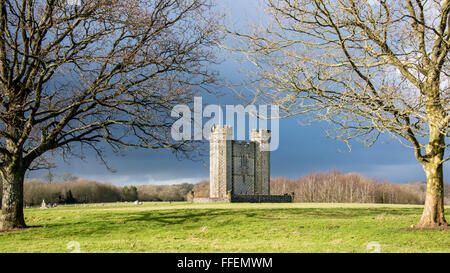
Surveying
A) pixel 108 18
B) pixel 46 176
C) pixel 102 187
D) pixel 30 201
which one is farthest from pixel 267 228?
pixel 102 187

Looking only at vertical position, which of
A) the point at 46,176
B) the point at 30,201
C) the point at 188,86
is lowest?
the point at 30,201

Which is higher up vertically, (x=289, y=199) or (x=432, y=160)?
(x=432, y=160)

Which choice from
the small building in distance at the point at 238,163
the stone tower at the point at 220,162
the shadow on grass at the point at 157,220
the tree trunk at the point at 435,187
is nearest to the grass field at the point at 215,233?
the shadow on grass at the point at 157,220

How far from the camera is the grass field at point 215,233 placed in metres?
9.06

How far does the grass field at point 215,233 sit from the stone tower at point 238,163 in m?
32.5

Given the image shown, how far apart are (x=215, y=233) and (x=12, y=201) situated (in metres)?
6.46

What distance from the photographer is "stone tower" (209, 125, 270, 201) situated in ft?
160

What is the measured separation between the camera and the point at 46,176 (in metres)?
17.3

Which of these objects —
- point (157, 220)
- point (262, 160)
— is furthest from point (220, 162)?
point (157, 220)

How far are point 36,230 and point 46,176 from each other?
14.9 ft

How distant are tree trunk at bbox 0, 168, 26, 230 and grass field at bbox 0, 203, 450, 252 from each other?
755 millimetres

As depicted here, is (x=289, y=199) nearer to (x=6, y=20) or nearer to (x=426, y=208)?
(x=426, y=208)

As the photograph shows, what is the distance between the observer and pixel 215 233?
1215 centimetres
